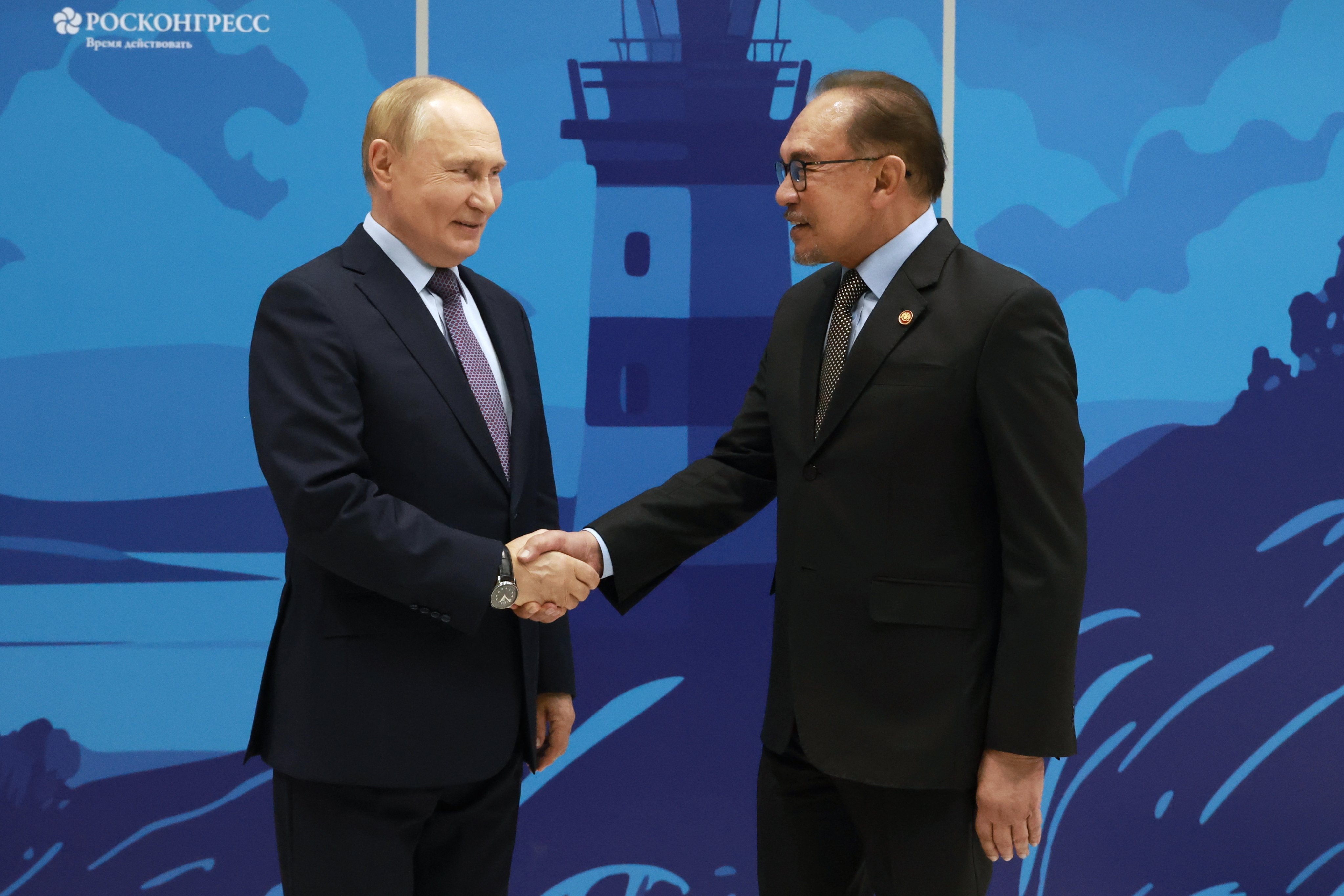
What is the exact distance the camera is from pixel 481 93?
→ 9.25 ft

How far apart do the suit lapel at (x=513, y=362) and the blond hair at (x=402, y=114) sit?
0.27 meters

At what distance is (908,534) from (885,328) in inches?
13.3

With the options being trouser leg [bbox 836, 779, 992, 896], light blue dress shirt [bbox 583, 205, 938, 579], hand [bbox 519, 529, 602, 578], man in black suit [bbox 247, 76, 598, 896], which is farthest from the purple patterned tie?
trouser leg [bbox 836, 779, 992, 896]

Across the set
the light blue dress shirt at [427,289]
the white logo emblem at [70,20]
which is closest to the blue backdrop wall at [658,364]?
the white logo emblem at [70,20]

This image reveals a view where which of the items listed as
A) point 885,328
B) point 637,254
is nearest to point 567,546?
point 885,328

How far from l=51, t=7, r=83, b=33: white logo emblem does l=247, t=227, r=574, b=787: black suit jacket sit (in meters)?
1.55

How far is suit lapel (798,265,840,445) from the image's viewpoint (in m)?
1.85

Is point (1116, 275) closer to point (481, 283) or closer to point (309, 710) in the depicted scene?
point (481, 283)

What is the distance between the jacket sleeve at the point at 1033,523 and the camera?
1.62 metres

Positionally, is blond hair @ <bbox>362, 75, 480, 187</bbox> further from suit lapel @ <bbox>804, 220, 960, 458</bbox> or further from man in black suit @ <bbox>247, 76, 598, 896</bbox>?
suit lapel @ <bbox>804, 220, 960, 458</bbox>

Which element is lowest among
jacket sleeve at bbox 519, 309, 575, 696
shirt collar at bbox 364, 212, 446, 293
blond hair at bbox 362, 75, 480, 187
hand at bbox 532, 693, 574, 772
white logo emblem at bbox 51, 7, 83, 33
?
hand at bbox 532, 693, 574, 772

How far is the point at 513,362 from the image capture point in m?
1.94

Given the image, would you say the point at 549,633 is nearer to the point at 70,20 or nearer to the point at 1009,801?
the point at 1009,801

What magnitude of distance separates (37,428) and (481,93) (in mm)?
1464
